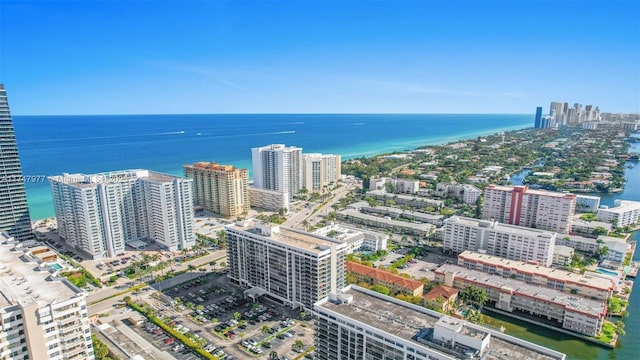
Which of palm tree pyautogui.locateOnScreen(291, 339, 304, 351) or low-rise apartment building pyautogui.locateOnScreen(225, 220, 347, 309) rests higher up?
low-rise apartment building pyautogui.locateOnScreen(225, 220, 347, 309)

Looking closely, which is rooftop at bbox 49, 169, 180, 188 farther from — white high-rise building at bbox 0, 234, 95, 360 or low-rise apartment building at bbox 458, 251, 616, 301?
low-rise apartment building at bbox 458, 251, 616, 301

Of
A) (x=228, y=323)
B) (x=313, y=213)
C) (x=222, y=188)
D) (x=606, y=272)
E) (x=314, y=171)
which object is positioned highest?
(x=222, y=188)

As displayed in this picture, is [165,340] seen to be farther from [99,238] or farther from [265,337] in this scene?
[99,238]

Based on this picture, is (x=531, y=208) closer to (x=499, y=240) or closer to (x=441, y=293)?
(x=499, y=240)

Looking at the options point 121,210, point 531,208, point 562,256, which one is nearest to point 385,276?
point 562,256

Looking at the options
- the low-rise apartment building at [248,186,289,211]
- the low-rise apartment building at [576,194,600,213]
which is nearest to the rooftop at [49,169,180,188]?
the low-rise apartment building at [248,186,289,211]

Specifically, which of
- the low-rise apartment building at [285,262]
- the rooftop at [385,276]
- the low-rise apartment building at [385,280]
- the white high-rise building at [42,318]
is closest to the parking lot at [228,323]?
the low-rise apartment building at [285,262]
